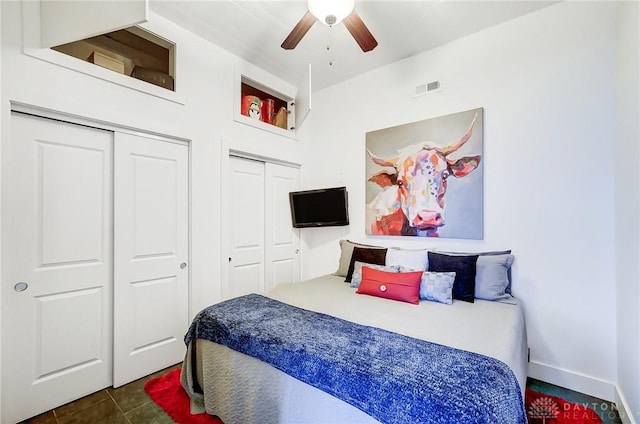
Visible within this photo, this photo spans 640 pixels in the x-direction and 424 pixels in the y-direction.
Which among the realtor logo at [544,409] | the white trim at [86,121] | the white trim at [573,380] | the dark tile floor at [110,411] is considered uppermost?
the white trim at [86,121]

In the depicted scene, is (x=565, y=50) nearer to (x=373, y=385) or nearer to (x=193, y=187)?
(x=373, y=385)

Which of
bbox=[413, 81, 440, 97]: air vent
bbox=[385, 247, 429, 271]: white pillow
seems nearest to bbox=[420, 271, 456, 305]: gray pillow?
bbox=[385, 247, 429, 271]: white pillow

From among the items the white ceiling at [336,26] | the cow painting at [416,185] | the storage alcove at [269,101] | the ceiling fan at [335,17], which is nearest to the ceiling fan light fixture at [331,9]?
the ceiling fan at [335,17]

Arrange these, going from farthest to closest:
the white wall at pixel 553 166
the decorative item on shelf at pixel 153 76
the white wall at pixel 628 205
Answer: the decorative item on shelf at pixel 153 76
the white wall at pixel 553 166
the white wall at pixel 628 205

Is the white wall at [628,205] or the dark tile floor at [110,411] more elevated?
the white wall at [628,205]

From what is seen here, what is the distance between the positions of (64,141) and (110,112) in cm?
37

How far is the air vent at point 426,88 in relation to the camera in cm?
277

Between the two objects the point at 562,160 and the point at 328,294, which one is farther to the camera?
→ the point at 328,294

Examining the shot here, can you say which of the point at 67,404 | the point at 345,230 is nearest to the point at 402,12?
the point at 345,230

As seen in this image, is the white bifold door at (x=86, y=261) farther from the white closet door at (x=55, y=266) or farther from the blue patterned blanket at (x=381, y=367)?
the blue patterned blanket at (x=381, y=367)

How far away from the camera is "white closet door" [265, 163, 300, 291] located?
343 cm

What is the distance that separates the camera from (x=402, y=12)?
2.33m

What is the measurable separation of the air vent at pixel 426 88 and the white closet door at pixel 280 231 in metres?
1.74

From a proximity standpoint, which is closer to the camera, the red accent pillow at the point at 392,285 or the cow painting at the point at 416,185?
the red accent pillow at the point at 392,285
